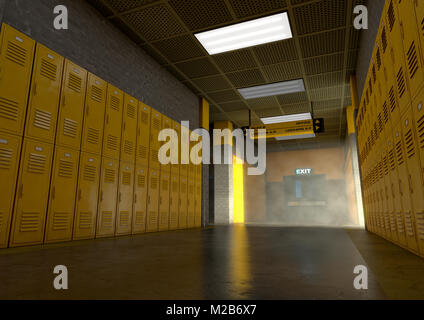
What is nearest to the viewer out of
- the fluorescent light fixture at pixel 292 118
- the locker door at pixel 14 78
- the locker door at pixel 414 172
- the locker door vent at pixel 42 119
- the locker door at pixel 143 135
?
the locker door at pixel 414 172

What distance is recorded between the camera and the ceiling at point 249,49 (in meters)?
4.91

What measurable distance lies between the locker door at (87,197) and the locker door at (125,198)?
56cm

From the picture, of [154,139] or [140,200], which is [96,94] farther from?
[140,200]

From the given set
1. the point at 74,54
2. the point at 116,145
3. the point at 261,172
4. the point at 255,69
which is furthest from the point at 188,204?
the point at 261,172

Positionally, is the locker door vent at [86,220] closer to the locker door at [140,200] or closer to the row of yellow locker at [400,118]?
the locker door at [140,200]

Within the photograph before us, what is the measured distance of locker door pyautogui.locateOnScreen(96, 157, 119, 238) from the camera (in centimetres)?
456

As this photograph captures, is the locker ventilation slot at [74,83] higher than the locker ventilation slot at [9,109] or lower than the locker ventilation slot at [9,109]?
higher

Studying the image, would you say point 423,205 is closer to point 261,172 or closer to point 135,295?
point 135,295

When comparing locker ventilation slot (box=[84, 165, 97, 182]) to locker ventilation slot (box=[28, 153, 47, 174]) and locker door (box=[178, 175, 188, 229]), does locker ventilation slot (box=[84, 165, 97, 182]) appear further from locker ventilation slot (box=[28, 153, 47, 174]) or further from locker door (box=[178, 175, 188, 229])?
locker door (box=[178, 175, 188, 229])

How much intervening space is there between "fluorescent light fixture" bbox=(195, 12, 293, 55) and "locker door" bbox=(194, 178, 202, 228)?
12.1 ft

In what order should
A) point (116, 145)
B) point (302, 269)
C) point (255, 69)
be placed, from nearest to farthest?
1. point (302, 269)
2. point (116, 145)
3. point (255, 69)

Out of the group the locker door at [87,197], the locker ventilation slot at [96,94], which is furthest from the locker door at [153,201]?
the locker ventilation slot at [96,94]

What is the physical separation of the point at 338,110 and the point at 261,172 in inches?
261

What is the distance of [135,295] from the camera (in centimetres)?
124
